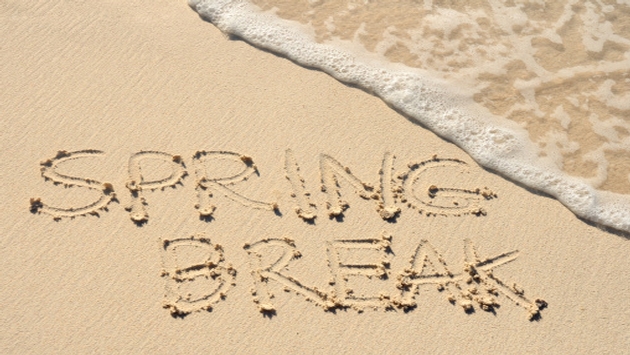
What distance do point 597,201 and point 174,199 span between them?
8.01 feet

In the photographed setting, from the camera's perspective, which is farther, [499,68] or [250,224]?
[499,68]

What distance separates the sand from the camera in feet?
10.5

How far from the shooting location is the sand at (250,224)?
3.21 m

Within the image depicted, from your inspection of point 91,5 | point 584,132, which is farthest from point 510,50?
point 91,5

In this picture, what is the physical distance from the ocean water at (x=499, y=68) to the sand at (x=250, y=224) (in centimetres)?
18

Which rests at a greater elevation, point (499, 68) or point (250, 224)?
point (499, 68)

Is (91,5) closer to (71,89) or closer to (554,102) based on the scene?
(71,89)

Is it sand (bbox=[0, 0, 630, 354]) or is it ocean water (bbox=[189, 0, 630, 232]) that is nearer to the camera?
sand (bbox=[0, 0, 630, 354])

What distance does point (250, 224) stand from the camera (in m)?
3.56

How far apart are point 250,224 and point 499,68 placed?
217 cm

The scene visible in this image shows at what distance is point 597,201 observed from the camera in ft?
12.7

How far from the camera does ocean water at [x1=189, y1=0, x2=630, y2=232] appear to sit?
405cm

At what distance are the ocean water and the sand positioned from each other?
177mm

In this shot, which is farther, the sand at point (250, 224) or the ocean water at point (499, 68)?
the ocean water at point (499, 68)
